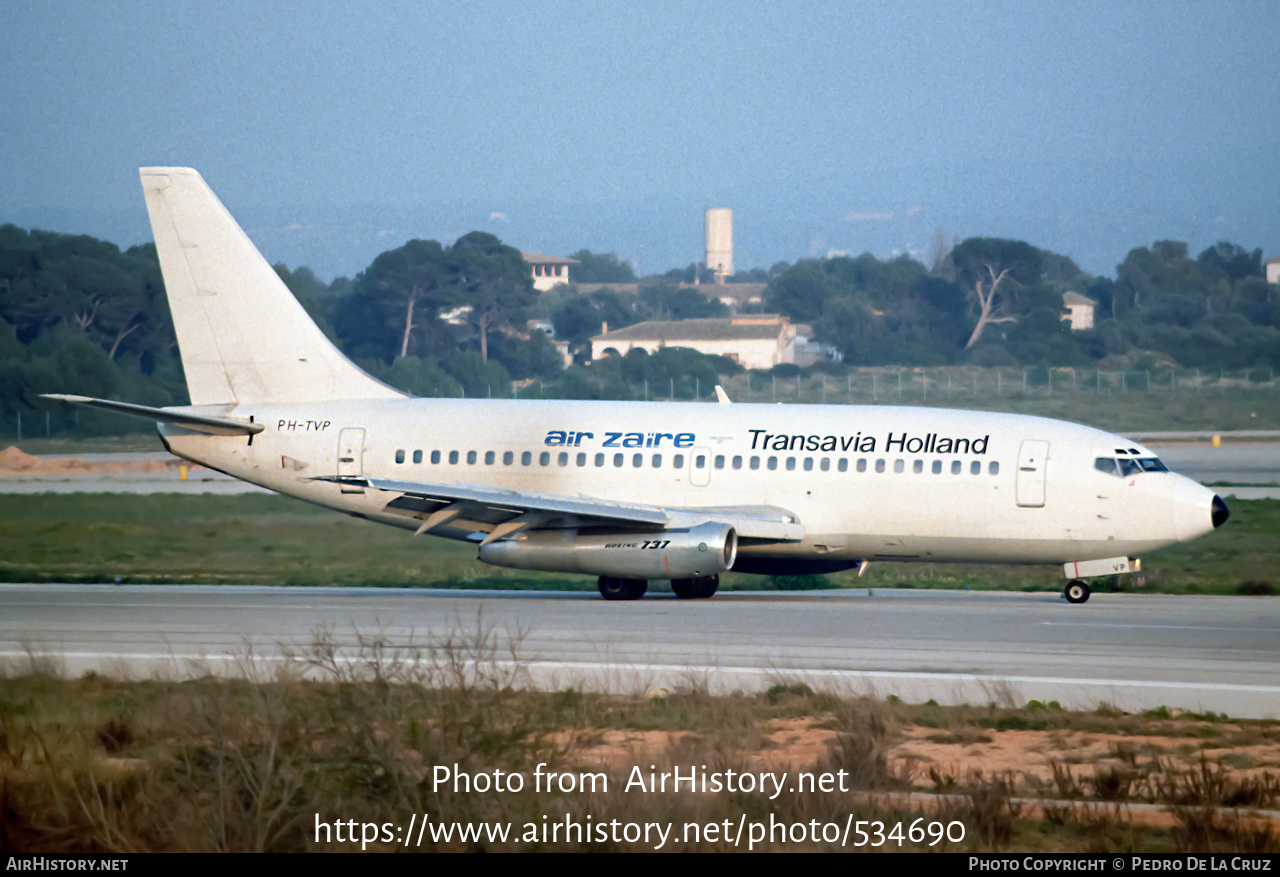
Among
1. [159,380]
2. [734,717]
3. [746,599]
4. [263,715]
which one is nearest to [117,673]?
[263,715]

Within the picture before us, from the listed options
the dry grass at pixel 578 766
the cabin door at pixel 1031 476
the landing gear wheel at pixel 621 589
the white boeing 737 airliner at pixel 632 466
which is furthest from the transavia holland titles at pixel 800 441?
the dry grass at pixel 578 766

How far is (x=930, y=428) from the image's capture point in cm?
2611

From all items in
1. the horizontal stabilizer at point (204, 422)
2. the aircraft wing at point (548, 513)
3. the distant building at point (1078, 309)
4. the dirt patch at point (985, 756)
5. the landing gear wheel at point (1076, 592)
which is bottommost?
the landing gear wheel at point (1076, 592)

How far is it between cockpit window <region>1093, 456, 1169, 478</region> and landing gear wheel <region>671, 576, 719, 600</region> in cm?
700

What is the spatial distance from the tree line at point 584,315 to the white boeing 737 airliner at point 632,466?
45.9 metres

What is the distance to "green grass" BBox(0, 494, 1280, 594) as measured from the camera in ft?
98.8

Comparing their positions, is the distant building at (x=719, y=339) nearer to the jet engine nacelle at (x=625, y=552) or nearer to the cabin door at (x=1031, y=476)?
the jet engine nacelle at (x=625, y=552)

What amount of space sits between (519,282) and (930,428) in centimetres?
9169

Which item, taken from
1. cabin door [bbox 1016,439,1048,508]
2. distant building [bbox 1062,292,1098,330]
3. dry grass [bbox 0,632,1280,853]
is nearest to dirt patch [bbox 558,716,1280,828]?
dry grass [bbox 0,632,1280,853]

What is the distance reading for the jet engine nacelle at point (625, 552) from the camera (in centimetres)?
2459

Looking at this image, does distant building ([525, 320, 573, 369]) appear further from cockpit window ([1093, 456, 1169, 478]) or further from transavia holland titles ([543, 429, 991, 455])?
cockpit window ([1093, 456, 1169, 478])

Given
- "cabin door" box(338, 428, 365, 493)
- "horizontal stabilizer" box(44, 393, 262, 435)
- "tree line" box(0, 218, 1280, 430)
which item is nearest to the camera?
"horizontal stabilizer" box(44, 393, 262, 435)

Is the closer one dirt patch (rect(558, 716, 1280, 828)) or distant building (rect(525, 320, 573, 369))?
dirt patch (rect(558, 716, 1280, 828))

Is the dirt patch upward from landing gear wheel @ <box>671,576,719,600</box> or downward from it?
upward
